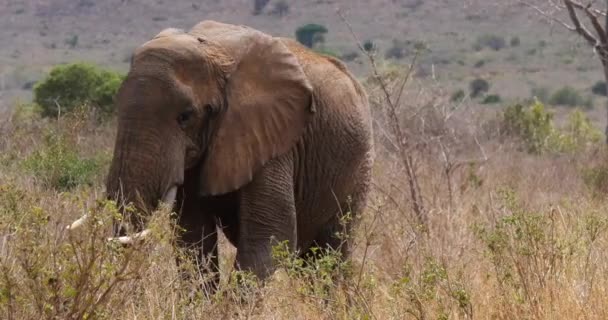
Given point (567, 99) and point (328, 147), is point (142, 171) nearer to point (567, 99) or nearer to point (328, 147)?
point (328, 147)

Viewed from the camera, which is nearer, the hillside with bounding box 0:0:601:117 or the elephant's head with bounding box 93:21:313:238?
the elephant's head with bounding box 93:21:313:238

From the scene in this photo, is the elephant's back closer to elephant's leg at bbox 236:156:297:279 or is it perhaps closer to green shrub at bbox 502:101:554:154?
elephant's leg at bbox 236:156:297:279

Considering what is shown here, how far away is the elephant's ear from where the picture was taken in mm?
7379

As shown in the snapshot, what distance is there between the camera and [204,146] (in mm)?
7344

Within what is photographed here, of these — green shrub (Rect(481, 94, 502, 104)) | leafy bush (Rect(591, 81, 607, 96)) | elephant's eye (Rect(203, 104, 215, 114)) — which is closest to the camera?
elephant's eye (Rect(203, 104, 215, 114))

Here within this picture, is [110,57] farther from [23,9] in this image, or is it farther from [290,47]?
[290,47]

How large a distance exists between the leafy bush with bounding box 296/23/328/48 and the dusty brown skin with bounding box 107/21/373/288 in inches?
1459

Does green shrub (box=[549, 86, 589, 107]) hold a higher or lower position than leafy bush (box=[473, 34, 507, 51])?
higher

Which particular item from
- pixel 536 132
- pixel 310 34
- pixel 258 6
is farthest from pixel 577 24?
pixel 258 6

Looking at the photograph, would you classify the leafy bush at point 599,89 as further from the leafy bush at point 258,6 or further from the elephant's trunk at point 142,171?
the elephant's trunk at point 142,171

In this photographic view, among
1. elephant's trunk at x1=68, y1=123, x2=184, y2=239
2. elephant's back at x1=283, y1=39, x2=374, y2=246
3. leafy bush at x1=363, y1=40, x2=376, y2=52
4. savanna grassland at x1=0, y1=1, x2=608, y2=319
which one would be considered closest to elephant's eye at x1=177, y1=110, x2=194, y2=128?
elephant's trunk at x1=68, y1=123, x2=184, y2=239

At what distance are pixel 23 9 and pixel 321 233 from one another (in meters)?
45.4

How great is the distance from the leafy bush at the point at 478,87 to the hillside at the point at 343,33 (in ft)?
2.04

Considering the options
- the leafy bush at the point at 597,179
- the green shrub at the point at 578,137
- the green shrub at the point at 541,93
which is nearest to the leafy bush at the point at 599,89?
the green shrub at the point at 541,93
